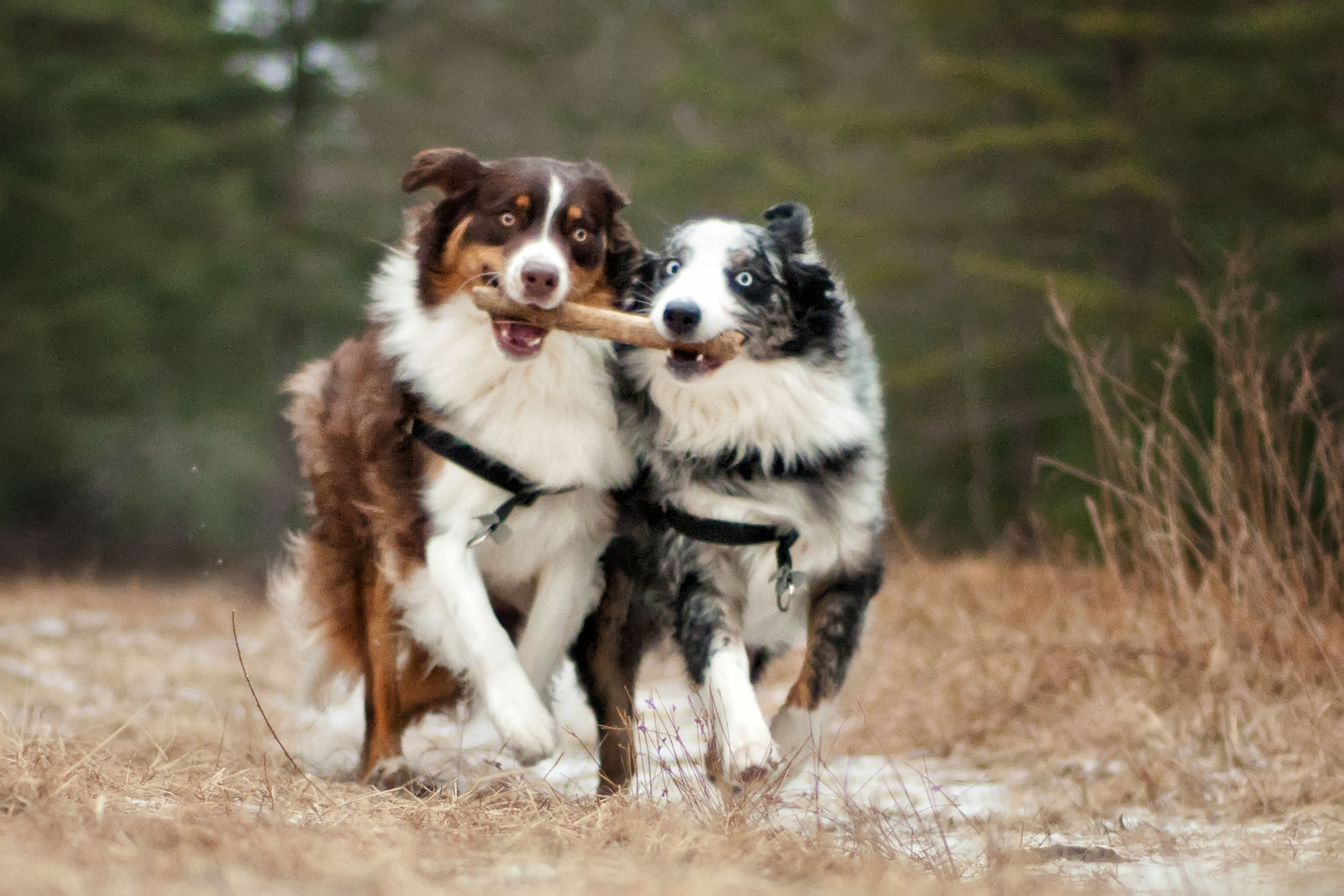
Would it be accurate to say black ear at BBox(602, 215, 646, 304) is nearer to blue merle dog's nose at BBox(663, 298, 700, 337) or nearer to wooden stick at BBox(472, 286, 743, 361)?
wooden stick at BBox(472, 286, 743, 361)

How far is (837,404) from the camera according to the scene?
4266mm

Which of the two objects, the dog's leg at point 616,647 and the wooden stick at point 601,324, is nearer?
the wooden stick at point 601,324

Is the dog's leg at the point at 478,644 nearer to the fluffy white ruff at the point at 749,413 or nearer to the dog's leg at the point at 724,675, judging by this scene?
the dog's leg at the point at 724,675

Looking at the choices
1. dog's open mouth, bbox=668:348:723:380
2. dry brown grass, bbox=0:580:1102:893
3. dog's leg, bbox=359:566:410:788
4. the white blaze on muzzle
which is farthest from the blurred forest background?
dry brown grass, bbox=0:580:1102:893

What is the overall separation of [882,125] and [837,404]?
32.1 ft

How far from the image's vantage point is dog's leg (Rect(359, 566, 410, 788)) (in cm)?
448

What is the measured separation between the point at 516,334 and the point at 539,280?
0.27 meters

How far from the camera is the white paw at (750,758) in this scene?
3.53 meters

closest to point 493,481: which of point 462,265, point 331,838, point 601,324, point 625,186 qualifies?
point 601,324

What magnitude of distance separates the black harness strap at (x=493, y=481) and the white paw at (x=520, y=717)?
1.49ft

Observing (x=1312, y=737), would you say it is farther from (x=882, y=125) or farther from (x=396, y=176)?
(x=396, y=176)

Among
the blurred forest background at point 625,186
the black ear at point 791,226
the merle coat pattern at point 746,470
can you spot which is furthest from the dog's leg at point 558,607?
the blurred forest background at point 625,186

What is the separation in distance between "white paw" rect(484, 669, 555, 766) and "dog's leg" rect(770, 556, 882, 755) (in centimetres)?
71

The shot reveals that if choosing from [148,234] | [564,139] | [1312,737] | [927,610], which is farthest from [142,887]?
[564,139]
